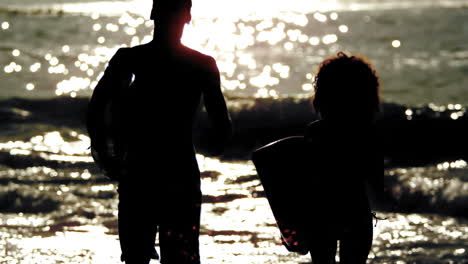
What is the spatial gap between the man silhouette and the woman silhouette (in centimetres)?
56

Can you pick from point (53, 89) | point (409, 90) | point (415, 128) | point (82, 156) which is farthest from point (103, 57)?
point (82, 156)

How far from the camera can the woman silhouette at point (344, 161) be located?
4316mm

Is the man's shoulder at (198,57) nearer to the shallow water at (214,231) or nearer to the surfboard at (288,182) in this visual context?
the surfboard at (288,182)

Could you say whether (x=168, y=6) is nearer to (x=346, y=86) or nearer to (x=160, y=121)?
(x=160, y=121)

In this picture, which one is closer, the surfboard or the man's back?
the man's back

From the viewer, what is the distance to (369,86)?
14.2 ft

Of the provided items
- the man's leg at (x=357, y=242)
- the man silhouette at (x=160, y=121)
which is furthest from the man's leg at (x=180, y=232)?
the man's leg at (x=357, y=242)

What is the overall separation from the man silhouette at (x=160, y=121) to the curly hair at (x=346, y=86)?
0.54 m

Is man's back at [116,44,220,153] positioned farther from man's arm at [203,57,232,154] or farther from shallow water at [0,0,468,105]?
shallow water at [0,0,468,105]

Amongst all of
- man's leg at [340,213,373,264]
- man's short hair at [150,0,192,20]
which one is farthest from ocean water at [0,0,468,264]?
man's short hair at [150,0,192,20]

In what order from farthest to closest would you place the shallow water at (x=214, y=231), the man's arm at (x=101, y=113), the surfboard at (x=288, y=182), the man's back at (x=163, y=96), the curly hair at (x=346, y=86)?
the shallow water at (x=214, y=231)
the surfboard at (x=288, y=182)
the curly hair at (x=346, y=86)
the man's back at (x=163, y=96)
the man's arm at (x=101, y=113)

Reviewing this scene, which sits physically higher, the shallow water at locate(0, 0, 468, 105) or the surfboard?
the shallow water at locate(0, 0, 468, 105)

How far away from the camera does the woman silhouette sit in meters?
4.32

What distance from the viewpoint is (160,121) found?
4.08 m
